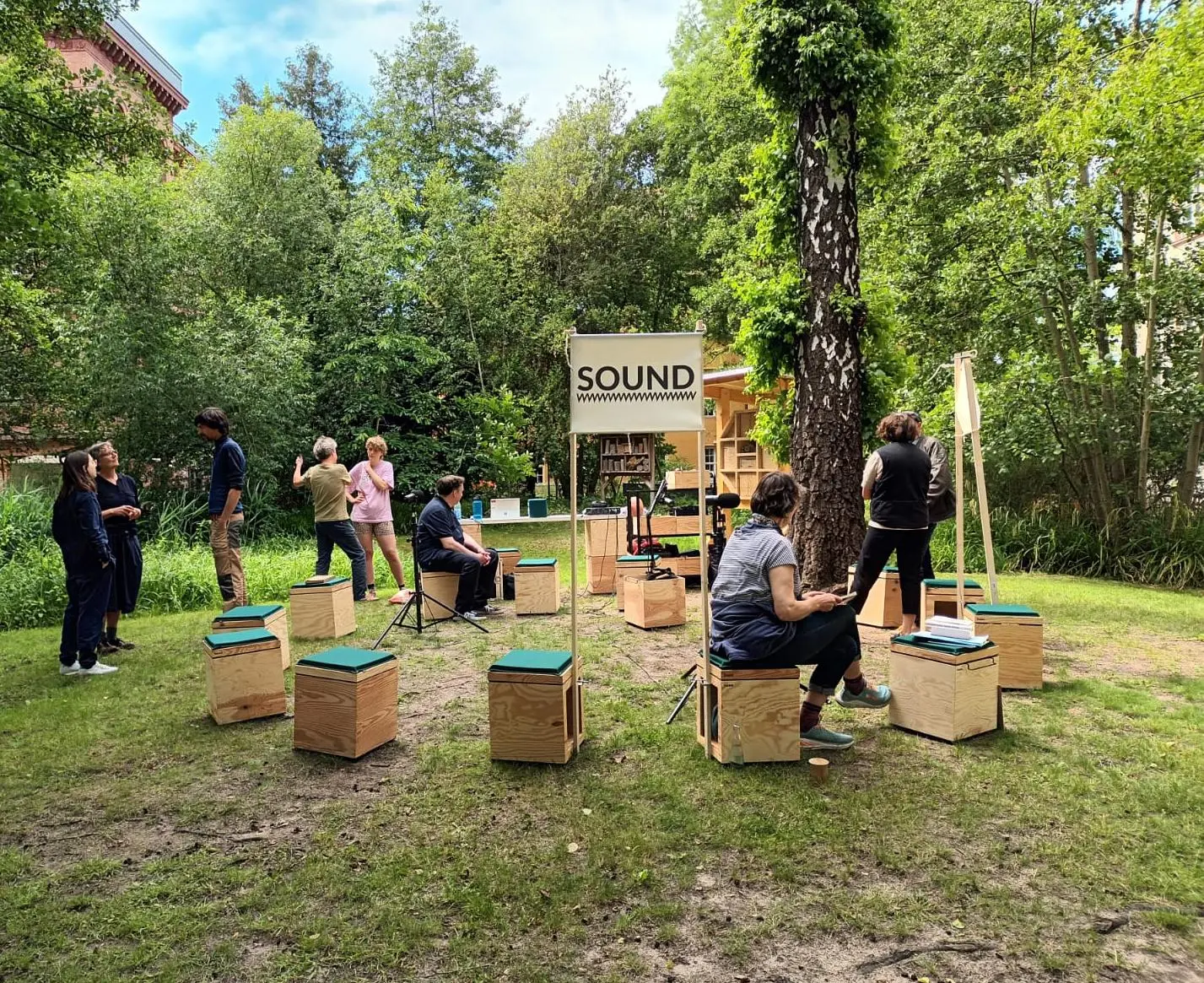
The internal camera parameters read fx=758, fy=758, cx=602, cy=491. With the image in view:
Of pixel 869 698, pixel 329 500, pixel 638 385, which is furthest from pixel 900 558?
pixel 329 500

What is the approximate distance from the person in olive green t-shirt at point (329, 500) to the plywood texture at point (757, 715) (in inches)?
213

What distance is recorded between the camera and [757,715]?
13.2ft

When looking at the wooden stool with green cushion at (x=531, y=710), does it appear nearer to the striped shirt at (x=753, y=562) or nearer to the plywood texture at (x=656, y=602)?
the striped shirt at (x=753, y=562)

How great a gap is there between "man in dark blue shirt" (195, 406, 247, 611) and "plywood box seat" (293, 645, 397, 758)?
286 cm

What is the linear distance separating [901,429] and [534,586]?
4.17 metres

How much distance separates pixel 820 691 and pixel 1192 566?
30.4 feet

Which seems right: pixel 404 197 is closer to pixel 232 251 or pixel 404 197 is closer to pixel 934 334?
pixel 232 251

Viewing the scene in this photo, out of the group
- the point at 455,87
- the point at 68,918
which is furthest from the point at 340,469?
the point at 455,87

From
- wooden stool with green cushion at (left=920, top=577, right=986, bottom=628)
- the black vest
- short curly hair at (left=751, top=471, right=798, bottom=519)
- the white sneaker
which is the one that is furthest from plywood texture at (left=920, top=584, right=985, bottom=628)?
the white sneaker

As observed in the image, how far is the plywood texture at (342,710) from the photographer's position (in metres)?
4.25

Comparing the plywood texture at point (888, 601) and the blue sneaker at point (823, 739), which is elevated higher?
the plywood texture at point (888, 601)

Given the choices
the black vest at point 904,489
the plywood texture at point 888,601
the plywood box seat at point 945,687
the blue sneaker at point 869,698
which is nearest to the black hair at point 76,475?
the blue sneaker at point 869,698

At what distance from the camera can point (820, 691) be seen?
4.34 m

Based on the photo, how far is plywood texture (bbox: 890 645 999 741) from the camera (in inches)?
171
